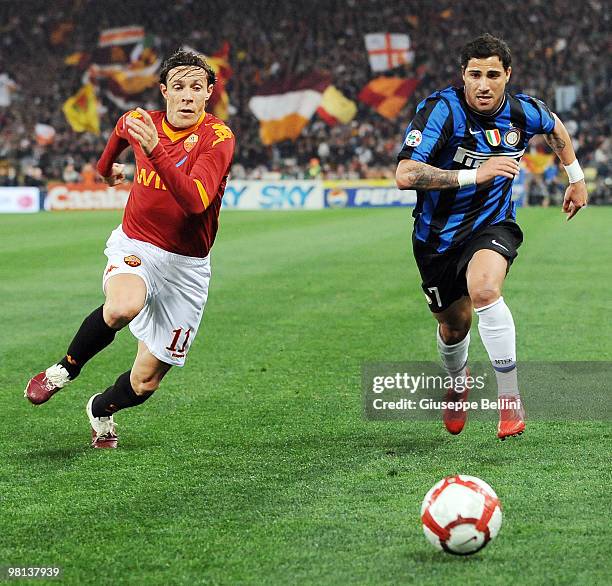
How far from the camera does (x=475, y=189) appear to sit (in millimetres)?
5809

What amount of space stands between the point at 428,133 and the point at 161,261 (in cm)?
154

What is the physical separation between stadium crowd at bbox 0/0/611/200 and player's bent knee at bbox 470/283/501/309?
97.5 ft

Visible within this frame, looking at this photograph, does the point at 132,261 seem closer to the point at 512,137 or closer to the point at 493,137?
the point at 493,137

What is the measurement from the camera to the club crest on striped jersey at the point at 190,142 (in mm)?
5531

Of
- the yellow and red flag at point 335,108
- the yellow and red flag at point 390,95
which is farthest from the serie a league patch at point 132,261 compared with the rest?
the yellow and red flag at point 335,108

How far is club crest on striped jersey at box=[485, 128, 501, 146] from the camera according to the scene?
572cm

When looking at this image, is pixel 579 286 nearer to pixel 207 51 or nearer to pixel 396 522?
pixel 396 522

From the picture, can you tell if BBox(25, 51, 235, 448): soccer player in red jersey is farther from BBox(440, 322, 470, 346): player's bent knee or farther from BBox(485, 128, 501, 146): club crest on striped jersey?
BBox(440, 322, 470, 346): player's bent knee

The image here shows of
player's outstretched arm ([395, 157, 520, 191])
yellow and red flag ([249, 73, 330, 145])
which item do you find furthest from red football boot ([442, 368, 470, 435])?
yellow and red flag ([249, 73, 330, 145])

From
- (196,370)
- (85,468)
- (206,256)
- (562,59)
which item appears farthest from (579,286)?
(562,59)

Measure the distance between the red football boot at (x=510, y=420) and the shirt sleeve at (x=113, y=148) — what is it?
246cm

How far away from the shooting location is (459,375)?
6527mm

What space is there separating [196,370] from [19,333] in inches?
97.9

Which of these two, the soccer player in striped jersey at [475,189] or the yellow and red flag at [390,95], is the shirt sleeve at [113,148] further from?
the yellow and red flag at [390,95]
